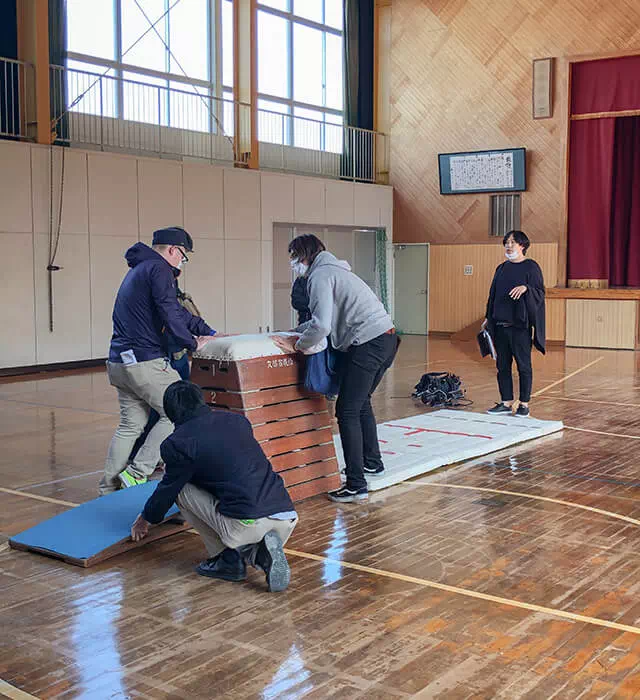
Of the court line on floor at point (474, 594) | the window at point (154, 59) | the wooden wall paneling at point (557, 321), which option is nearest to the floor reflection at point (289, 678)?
the court line on floor at point (474, 594)

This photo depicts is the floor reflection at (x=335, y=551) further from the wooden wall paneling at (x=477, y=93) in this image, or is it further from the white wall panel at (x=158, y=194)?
the wooden wall paneling at (x=477, y=93)

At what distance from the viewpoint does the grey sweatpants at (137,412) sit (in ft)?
17.7

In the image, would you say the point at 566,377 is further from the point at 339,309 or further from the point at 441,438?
the point at 339,309

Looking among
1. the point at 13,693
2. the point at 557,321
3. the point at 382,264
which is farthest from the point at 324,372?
the point at 382,264

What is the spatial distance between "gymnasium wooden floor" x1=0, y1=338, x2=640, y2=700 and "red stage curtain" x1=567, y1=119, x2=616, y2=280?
1074 centimetres

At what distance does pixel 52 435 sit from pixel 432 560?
4.41 metres

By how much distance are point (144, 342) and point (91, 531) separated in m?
1.28

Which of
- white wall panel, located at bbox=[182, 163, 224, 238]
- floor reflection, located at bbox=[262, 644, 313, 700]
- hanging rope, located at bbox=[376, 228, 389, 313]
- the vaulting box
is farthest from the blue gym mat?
hanging rope, located at bbox=[376, 228, 389, 313]

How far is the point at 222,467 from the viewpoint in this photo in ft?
12.7

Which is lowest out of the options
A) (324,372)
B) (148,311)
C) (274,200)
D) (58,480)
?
(58,480)

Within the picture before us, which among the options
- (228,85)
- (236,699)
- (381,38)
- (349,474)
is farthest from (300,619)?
(381,38)

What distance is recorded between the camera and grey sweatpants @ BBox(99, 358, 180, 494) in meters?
5.39

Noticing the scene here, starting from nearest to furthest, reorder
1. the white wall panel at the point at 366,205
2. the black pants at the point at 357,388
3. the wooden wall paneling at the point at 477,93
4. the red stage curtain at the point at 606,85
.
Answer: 1. the black pants at the point at 357,388
2. the red stage curtain at the point at 606,85
3. the wooden wall paneling at the point at 477,93
4. the white wall panel at the point at 366,205

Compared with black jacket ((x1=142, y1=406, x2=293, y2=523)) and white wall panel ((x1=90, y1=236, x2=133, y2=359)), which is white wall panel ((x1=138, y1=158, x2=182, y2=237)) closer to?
white wall panel ((x1=90, y1=236, x2=133, y2=359))
